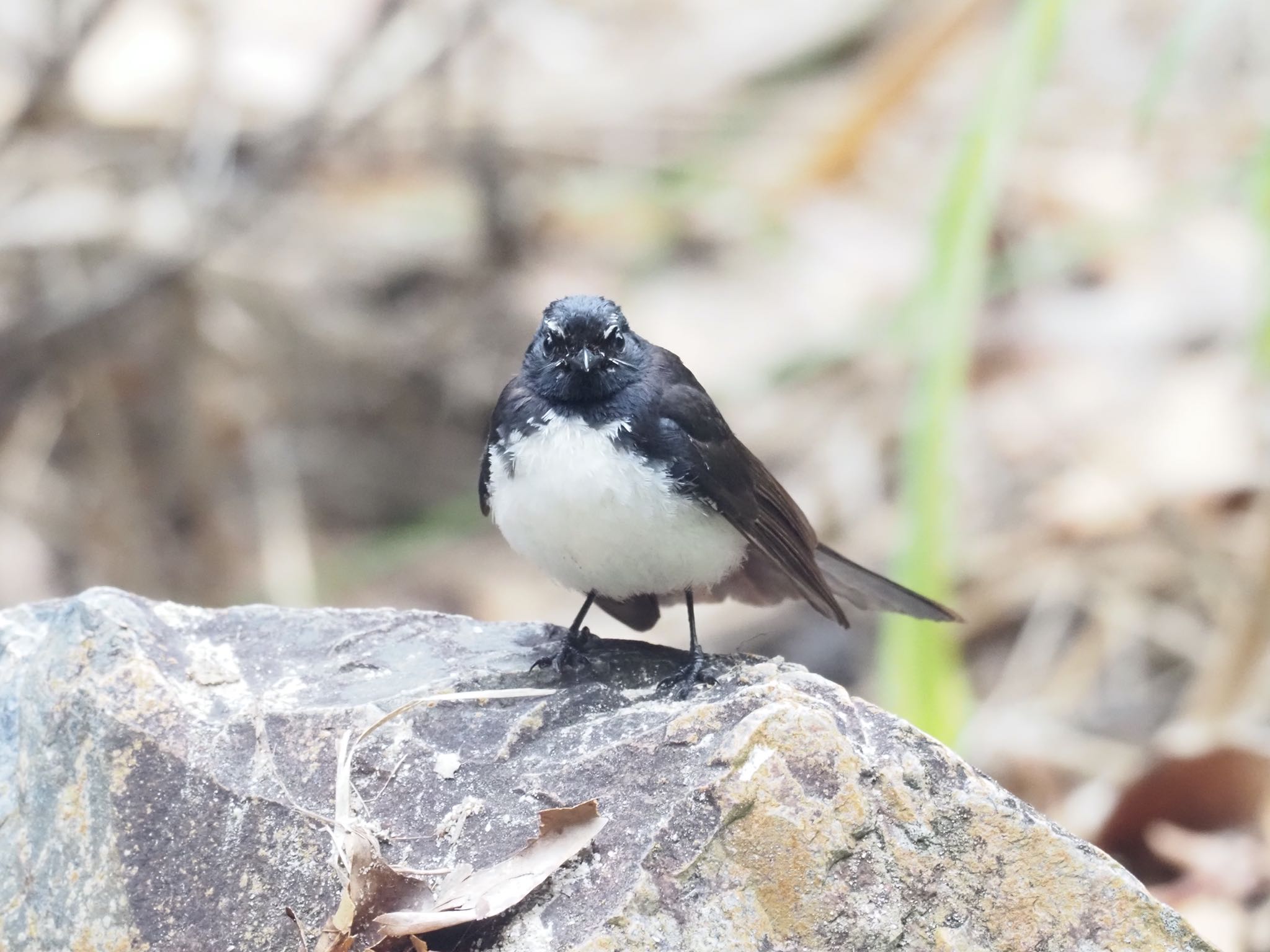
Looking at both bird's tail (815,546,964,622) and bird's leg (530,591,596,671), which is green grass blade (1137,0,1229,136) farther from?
bird's leg (530,591,596,671)

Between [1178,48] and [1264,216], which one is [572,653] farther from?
[1264,216]

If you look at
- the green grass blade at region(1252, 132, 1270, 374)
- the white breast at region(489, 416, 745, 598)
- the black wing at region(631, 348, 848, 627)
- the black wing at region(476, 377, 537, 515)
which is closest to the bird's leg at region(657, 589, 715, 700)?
the white breast at region(489, 416, 745, 598)

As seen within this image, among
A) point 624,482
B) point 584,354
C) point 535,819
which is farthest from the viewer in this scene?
point 584,354

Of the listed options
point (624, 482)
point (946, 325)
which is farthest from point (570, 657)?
point (946, 325)

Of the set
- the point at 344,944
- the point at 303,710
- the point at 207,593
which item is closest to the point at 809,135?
the point at 207,593

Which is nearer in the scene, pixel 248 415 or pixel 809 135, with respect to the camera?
pixel 248 415

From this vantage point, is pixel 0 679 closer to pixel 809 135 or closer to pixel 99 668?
pixel 99 668
